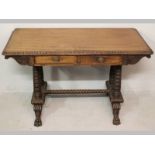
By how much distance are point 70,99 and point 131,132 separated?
2.49 ft

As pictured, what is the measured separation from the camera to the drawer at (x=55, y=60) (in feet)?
7.88

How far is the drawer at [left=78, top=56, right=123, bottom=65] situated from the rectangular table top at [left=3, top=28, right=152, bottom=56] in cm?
5

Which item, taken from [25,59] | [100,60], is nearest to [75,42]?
[100,60]

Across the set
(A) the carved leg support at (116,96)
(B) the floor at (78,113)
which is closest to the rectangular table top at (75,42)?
(A) the carved leg support at (116,96)

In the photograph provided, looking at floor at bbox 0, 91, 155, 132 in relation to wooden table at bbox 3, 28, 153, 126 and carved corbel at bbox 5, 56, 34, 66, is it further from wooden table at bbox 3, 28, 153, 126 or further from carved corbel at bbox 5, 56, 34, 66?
carved corbel at bbox 5, 56, 34, 66

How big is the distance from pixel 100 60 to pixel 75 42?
0.27 m

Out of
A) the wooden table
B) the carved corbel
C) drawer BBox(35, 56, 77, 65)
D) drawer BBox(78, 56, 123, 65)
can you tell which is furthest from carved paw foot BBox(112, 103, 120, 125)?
the carved corbel

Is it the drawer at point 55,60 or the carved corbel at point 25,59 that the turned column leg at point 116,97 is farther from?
the carved corbel at point 25,59

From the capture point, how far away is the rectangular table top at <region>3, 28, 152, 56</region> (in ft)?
7.80

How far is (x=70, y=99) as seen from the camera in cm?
317

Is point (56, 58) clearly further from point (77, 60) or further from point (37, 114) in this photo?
point (37, 114)

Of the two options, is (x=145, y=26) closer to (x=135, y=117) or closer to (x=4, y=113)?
(x=135, y=117)

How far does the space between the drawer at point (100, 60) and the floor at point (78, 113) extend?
24.0 inches

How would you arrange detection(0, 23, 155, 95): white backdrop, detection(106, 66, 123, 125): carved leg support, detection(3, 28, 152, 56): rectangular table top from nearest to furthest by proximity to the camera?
detection(3, 28, 152, 56): rectangular table top, detection(106, 66, 123, 125): carved leg support, detection(0, 23, 155, 95): white backdrop
